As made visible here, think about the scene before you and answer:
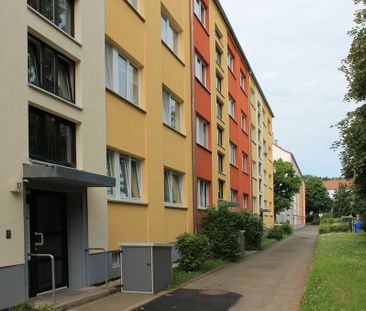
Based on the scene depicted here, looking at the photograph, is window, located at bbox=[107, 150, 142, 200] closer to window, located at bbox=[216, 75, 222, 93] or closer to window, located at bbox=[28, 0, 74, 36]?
window, located at bbox=[28, 0, 74, 36]

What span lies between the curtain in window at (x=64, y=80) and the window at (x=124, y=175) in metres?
2.48

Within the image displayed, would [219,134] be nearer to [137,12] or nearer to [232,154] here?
[232,154]

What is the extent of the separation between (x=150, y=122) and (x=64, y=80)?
196 inches

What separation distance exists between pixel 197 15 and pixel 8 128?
54.4 ft

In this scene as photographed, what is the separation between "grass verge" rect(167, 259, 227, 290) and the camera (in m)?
12.5

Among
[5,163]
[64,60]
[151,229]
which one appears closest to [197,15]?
[151,229]

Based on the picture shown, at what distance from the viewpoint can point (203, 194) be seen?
23484 mm

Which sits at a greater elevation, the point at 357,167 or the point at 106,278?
the point at 357,167

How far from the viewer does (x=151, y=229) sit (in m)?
15.6

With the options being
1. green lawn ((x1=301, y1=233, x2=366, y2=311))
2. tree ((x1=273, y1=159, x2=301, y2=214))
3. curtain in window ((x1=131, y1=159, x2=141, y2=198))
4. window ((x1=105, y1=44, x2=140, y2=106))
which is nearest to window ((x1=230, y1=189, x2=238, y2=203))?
green lawn ((x1=301, y1=233, x2=366, y2=311))

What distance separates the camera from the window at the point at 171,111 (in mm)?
18547

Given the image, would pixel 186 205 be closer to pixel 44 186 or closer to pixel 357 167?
pixel 357 167

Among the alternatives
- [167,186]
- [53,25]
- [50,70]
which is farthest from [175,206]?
[53,25]

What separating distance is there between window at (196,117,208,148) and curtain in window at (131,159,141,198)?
791cm
